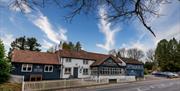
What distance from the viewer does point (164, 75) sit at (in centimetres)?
6881

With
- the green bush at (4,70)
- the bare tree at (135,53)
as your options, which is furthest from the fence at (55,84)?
the bare tree at (135,53)

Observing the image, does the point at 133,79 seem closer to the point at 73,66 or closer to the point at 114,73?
the point at 114,73

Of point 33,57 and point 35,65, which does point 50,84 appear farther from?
point 33,57

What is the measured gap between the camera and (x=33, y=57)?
43.4 meters

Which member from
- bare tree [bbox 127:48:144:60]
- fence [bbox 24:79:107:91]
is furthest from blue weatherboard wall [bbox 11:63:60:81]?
bare tree [bbox 127:48:144:60]

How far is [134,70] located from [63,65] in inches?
884

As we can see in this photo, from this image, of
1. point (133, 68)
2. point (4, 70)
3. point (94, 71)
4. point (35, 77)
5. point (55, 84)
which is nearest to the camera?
point (4, 70)

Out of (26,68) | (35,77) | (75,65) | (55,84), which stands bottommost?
(55,84)

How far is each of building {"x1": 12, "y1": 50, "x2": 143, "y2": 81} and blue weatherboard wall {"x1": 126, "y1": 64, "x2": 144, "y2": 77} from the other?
2361mm

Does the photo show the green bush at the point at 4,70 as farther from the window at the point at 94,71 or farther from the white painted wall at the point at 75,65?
the window at the point at 94,71

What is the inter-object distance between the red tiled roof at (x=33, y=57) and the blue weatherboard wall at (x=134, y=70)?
20197 mm

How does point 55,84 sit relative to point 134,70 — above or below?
below

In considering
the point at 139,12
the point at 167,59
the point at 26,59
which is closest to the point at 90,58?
the point at 26,59

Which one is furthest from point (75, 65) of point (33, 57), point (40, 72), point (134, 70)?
point (134, 70)
